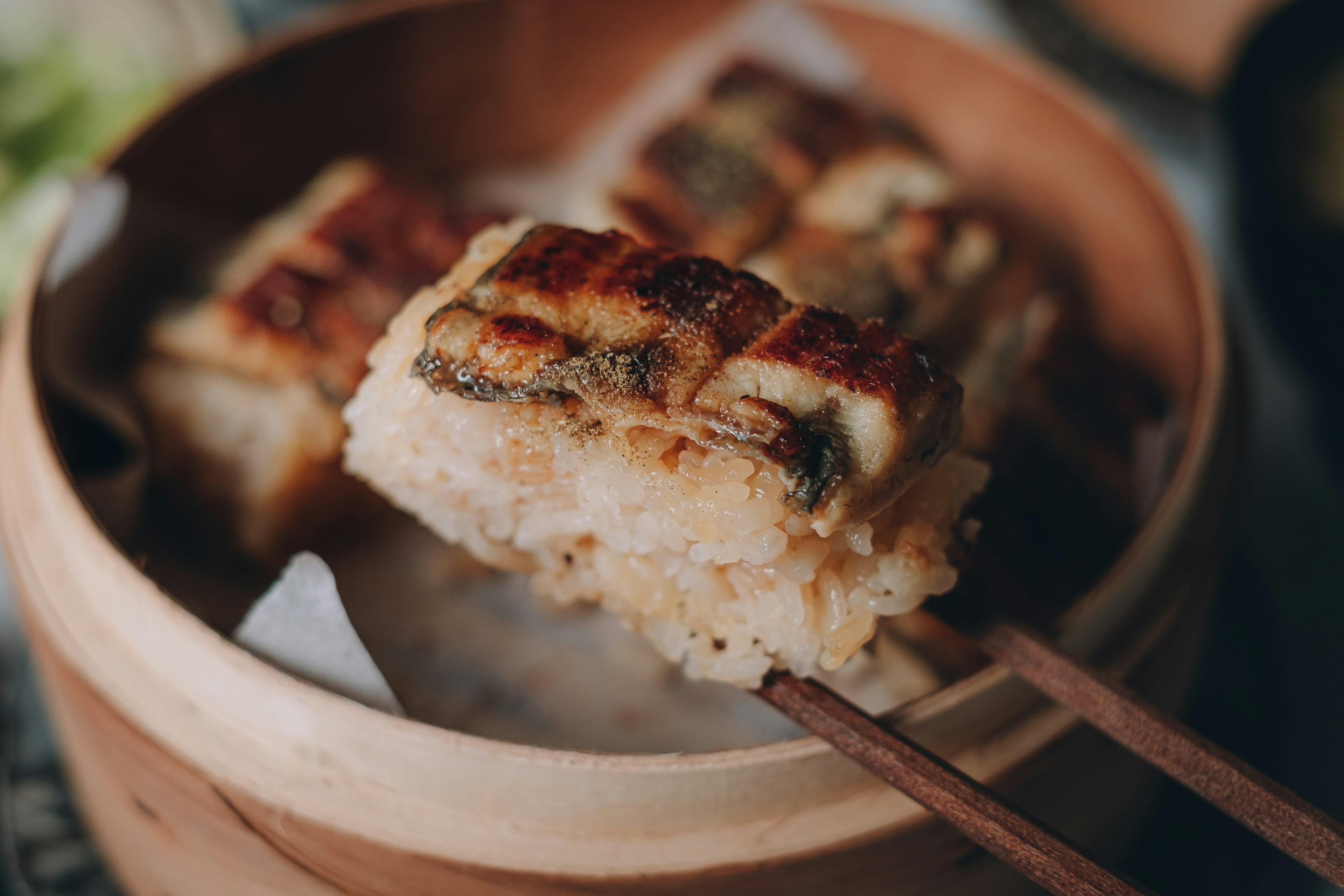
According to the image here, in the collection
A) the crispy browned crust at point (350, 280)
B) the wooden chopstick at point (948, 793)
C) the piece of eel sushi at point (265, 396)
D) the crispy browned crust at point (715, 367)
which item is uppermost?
the crispy browned crust at point (715, 367)

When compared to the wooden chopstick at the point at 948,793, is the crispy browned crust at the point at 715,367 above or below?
above

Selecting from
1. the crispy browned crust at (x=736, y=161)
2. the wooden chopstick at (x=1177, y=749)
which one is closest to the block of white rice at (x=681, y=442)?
the wooden chopstick at (x=1177, y=749)

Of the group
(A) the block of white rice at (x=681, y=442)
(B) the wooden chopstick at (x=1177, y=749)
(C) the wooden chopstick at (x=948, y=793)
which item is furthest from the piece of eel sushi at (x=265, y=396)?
(B) the wooden chopstick at (x=1177, y=749)

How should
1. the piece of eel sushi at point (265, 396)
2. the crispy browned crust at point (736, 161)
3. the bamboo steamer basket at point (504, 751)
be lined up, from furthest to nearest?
the crispy browned crust at point (736, 161)
the piece of eel sushi at point (265, 396)
the bamboo steamer basket at point (504, 751)

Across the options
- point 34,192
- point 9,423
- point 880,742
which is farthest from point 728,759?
point 34,192

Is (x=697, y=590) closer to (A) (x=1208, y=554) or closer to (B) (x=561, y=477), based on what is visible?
(B) (x=561, y=477)

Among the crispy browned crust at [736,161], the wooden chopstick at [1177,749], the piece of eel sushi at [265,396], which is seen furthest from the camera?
the crispy browned crust at [736,161]

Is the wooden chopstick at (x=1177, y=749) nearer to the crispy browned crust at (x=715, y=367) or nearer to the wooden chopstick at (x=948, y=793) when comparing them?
the wooden chopstick at (x=948, y=793)

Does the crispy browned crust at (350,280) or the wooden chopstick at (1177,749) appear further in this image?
the crispy browned crust at (350,280)
